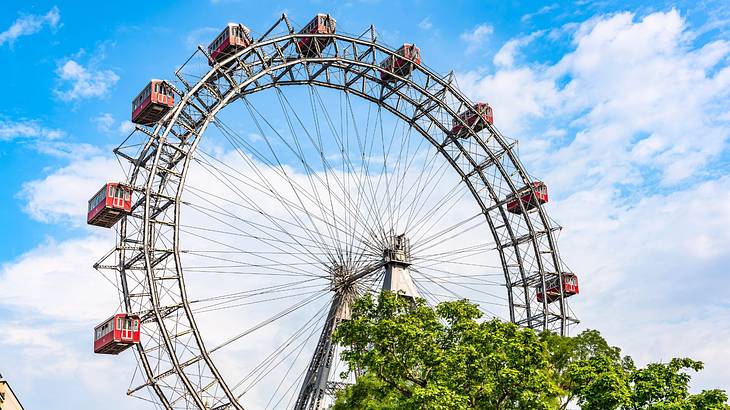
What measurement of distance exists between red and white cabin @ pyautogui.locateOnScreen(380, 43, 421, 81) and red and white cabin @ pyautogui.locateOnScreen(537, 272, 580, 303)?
53.0 ft

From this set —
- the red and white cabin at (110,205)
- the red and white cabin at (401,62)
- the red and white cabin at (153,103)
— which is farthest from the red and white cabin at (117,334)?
the red and white cabin at (401,62)

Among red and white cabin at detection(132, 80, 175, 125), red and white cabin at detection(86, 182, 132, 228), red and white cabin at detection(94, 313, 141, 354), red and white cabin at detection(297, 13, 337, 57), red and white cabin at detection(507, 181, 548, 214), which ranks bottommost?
red and white cabin at detection(94, 313, 141, 354)

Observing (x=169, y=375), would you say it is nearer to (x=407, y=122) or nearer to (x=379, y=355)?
(x=379, y=355)

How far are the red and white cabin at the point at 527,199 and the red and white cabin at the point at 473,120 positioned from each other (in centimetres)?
495

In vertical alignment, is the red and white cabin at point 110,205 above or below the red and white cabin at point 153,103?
below

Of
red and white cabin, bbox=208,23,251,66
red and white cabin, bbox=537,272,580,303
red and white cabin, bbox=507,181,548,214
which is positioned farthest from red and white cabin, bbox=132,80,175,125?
red and white cabin, bbox=537,272,580,303

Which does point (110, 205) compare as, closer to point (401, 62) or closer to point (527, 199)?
point (401, 62)

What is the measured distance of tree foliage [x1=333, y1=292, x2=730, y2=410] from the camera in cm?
2634

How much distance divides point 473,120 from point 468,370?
87.8 feet

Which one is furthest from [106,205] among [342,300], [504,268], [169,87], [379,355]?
[504,268]

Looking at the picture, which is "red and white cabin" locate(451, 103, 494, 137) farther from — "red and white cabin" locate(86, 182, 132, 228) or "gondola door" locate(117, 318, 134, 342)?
"gondola door" locate(117, 318, 134, 342)

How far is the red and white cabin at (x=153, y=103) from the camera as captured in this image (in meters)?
41.2

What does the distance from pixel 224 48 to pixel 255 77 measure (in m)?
2.18

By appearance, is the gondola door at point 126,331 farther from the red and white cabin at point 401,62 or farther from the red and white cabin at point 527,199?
the red and white cabin at point 527,199
